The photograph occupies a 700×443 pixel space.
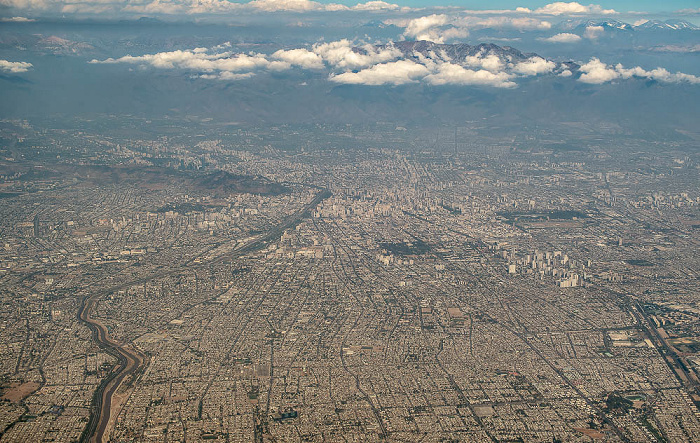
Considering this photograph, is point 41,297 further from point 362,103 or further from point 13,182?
point 362,103

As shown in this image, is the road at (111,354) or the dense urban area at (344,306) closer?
the road at (111,354)

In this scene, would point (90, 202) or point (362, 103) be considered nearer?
point (90, 202)

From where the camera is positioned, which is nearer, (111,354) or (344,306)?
(111,354)

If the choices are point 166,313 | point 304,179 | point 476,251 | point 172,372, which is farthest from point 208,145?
point 172,372

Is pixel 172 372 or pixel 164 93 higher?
pixel 172 372

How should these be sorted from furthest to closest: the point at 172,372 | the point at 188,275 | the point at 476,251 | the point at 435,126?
the point at 435,126, the point at 476,251, the point at 188,275, the point at 172,372

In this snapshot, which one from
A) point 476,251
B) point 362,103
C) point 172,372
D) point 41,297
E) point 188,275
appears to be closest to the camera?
point 172,372

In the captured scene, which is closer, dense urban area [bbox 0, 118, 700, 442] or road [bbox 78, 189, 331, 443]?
road [bbox 78, 189, 331, 443]

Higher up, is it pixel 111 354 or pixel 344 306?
pixel 111 354
